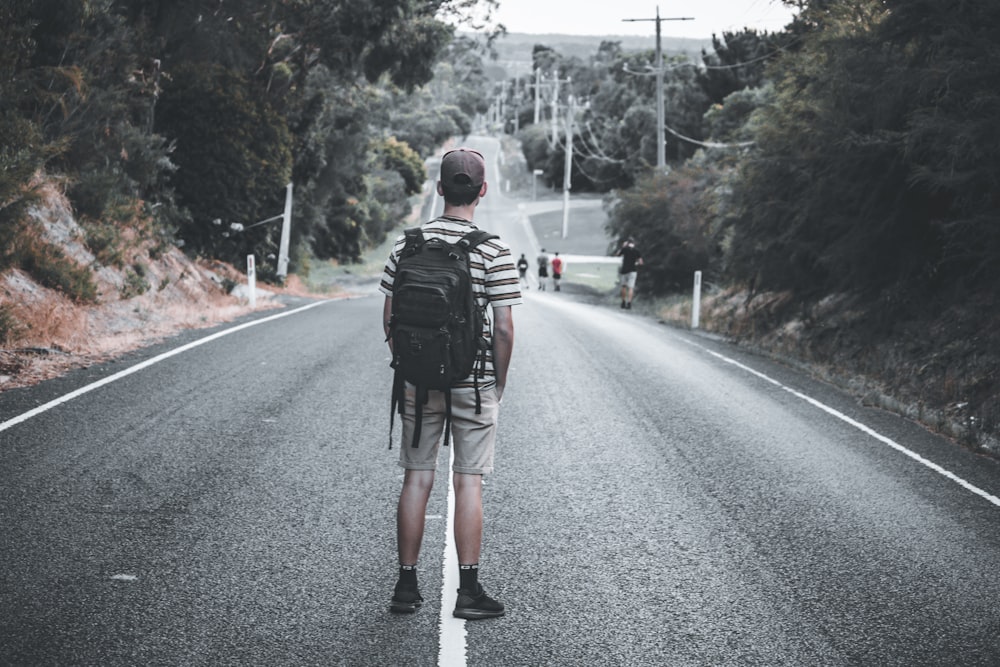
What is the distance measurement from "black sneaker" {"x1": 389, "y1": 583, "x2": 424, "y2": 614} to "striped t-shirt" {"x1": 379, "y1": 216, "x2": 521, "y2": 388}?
0.99 metres

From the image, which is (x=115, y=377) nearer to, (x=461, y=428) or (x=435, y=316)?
(x=461, y=428)

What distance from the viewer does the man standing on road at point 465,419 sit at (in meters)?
4.64

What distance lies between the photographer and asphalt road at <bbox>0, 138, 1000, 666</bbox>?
4.46 meters

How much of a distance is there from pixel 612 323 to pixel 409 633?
16.9m

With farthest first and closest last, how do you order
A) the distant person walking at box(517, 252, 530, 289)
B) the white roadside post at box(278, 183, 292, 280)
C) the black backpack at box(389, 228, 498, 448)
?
the distant person walking at box(517, 252, 530, 289)
the white roadside post at box(278, 183, 292, 280)
the black backpack at box(389, 228, 498, 448)

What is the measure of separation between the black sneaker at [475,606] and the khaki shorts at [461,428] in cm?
56

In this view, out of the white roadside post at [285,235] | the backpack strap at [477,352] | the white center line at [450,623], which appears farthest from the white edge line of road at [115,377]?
the white roadside post at [285,235]

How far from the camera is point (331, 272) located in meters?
41.7

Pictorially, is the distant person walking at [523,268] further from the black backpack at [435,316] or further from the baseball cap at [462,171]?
the black backpack at [435,316]

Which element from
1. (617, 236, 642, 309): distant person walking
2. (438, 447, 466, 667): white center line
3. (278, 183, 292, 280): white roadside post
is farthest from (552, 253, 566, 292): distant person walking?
(438, 447, 466, 667): white center line

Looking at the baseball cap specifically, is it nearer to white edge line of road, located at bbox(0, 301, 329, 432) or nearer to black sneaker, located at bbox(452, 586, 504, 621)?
black sneaker, located at bbox(452, 586, 504, 621)

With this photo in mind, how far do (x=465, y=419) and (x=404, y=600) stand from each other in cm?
88

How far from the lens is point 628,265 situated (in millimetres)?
27484

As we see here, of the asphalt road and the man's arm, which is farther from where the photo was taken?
the man's arm
